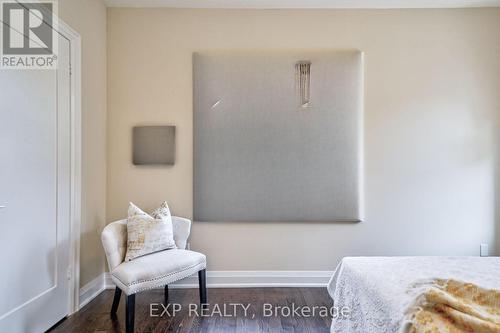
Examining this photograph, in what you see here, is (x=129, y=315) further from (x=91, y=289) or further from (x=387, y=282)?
(x=387, y=282)

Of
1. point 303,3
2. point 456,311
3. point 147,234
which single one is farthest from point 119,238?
point 303,3

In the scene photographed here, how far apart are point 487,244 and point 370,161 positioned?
1398 mm

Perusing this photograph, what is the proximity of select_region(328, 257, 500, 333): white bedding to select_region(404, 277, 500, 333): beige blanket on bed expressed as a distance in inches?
2.6

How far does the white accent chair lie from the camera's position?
2.02 meters

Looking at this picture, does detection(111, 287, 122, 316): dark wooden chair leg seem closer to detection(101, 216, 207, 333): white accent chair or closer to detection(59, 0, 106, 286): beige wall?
detection(101, 216, 207, 333): white accent chair

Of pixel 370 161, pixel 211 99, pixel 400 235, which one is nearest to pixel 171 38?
pixel 211 99

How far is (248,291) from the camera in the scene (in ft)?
9.20

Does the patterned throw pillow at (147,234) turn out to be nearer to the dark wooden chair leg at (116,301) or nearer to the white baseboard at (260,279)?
the dark wooden chair leg at (116,301)

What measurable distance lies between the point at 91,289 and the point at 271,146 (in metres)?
2.08

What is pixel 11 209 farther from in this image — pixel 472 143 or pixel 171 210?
pixel 472 143

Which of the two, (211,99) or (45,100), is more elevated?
(211,99)

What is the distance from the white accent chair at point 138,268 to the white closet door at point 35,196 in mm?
383

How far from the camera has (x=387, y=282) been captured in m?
1.49

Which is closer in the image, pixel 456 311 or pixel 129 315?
pixel 456 311
